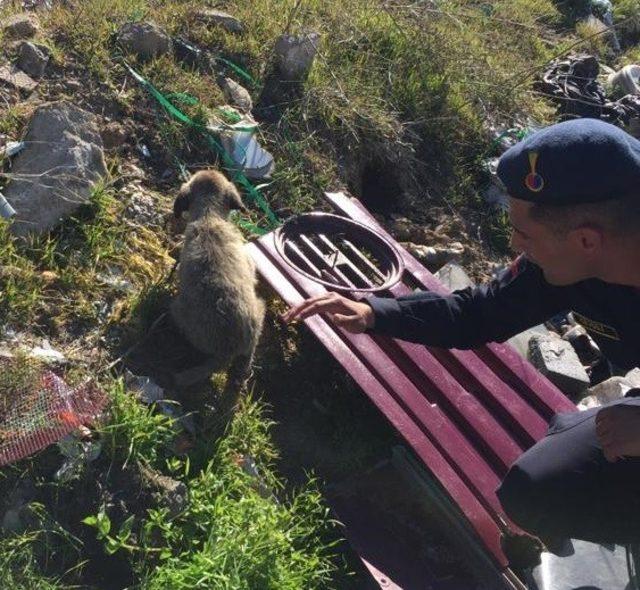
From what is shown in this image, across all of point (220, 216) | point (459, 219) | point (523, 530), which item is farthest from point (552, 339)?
point (220, 216)

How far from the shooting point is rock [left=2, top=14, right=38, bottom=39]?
5.76m

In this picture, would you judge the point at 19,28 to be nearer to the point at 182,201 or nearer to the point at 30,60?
the point at 30,60

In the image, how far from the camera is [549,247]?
3.13m

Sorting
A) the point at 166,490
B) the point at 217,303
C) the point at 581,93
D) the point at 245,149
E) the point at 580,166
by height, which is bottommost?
the point at 166,490

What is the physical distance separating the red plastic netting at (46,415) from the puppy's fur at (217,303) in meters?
0.58

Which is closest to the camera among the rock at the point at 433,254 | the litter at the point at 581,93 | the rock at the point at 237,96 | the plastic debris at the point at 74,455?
the plastic debris at the point at 74,455

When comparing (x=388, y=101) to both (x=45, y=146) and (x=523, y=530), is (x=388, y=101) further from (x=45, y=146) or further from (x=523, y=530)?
(x=523, y=530)

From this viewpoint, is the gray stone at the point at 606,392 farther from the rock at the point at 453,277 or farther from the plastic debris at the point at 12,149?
the plastic debris at the point at 12,149

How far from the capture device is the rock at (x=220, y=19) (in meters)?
6.69

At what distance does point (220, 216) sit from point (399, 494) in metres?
1.98

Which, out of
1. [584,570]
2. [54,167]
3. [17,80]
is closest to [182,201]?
[54,167]

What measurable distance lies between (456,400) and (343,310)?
1.02 meters

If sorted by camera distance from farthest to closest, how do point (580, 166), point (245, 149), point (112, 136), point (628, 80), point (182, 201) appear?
point (628, 80) < point (245, 149) < point (112, 136) < point (182, 201) < point (580, 166)

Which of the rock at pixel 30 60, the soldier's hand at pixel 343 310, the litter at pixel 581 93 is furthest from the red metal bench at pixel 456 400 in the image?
the litter at pixel 581 93
